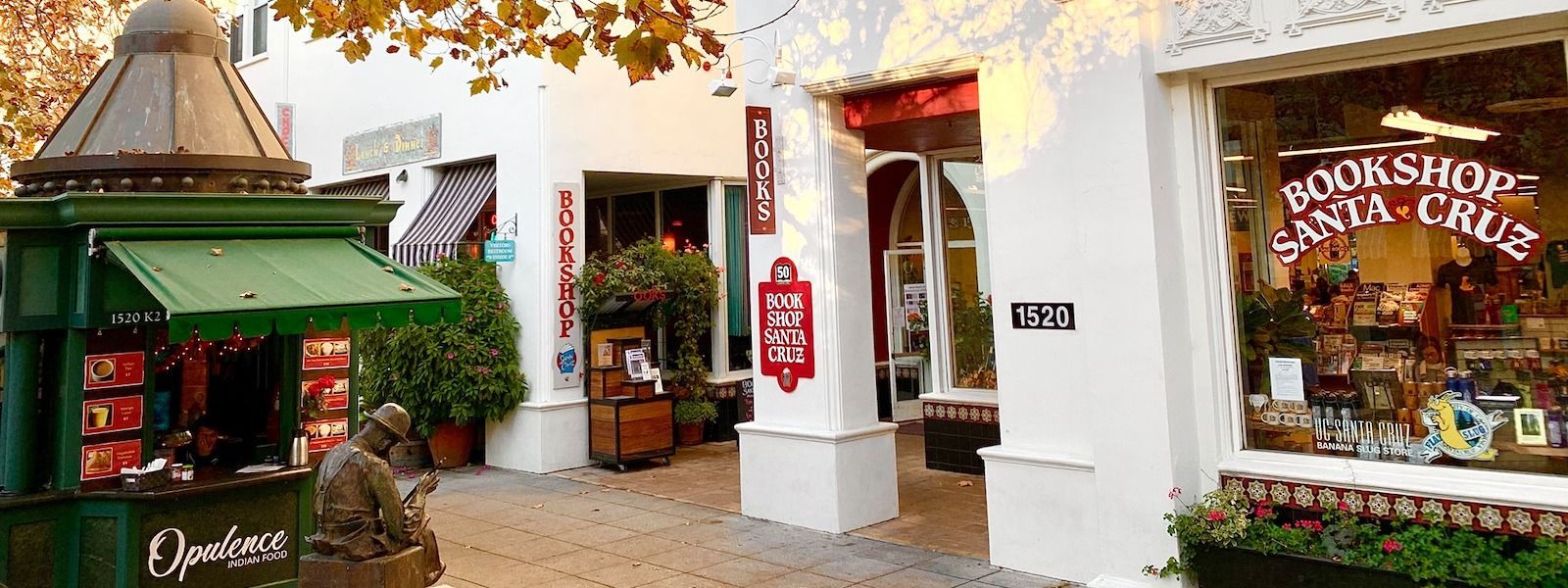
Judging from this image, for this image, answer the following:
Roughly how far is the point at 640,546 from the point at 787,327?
7.29ft

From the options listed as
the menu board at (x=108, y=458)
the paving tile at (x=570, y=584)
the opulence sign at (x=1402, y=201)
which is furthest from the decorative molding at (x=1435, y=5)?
the menu board at (x=108, y=458)

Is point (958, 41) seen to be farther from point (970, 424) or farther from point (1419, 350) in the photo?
point (970, 424)

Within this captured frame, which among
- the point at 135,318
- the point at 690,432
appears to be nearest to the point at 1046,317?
the point at 135,318

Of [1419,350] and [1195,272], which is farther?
[1195,272]

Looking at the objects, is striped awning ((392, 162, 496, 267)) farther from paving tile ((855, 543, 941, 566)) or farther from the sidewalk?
paving tile ((855, 543, 941, 566))

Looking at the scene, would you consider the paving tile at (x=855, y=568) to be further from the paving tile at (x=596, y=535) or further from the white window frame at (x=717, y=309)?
the white window frame at (x=717, y=309)

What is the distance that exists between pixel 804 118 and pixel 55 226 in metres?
5.29

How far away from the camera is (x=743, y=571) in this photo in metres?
6.62

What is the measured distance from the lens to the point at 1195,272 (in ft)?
19.0

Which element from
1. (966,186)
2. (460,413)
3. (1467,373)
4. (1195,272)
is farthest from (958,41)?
(460,413)

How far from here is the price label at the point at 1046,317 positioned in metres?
6.34

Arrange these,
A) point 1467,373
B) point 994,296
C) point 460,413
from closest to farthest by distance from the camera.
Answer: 1. point 1467,373
2. point 994,296
3. point 460,413

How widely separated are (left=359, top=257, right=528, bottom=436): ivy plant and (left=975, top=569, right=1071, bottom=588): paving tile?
256 inches

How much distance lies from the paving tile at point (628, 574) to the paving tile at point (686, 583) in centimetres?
8
